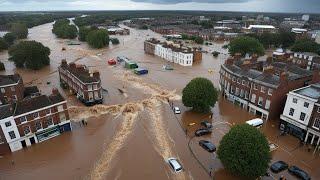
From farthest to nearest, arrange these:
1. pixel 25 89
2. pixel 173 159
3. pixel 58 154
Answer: pixel 25 89, pixel 58 154, pixel 173 159

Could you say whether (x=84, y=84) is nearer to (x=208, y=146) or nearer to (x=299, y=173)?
(x=208, y=146)

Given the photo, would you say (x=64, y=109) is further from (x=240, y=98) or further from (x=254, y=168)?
(x=240, y=98)

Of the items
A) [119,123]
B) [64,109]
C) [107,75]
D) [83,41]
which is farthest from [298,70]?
[83,41]

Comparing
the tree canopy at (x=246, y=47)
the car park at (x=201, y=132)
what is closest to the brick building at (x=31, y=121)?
the car park at (x=201, y=132)

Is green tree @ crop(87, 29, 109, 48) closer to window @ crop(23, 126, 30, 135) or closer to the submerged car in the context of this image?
window @ crop(23, 126, 30, 135)

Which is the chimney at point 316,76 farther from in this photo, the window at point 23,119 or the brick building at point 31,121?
→ the window at point 23,119

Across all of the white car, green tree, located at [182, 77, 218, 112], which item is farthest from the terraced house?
the white car
